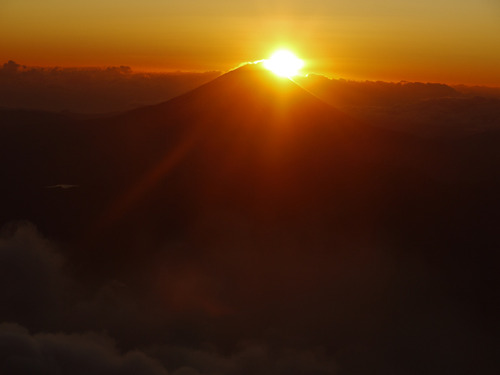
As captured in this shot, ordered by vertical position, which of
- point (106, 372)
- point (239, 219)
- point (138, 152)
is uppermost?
point (138, 152)

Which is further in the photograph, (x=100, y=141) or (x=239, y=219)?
(x=100, y=141)

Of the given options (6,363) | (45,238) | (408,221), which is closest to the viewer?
(6,363)

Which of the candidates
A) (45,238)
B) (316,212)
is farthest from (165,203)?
(316,212)

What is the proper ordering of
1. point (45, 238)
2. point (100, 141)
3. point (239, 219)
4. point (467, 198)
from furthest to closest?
point (100, 141) → point (467, 198) → point (239, 219) → point (45, 238)

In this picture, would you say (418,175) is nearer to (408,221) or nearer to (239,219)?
(408,221)

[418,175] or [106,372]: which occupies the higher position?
[418,175]

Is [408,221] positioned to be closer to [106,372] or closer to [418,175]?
[418,175]

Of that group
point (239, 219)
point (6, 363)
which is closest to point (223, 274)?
point (239, 219)
